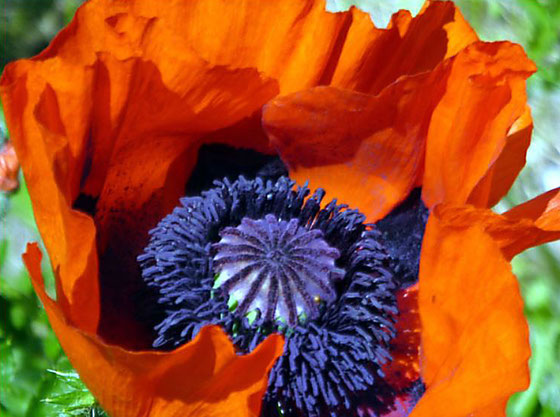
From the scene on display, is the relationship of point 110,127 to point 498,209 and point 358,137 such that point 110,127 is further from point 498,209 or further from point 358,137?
point 498,209

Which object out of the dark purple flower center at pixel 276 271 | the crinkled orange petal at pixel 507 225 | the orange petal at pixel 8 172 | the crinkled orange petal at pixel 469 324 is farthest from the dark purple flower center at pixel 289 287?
the orange petal at pixel 8 172

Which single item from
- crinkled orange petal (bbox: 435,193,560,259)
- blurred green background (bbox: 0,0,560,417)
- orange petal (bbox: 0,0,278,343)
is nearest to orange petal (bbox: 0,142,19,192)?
blurred green background (bbox: 0,0,560,417)

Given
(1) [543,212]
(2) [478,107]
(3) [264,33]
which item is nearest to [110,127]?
(3) [264,33]

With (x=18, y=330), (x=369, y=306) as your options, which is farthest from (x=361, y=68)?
(x=18, y=330)

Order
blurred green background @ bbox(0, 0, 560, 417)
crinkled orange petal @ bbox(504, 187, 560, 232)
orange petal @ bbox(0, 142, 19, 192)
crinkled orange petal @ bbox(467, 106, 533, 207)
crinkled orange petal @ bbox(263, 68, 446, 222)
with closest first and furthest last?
crinkled orange petal @ bbox(504, 187, 560, 232)
crinkled orange petal @ bbox(263, 68, 446, 222)
crinkled orange petal @ bbox(467, 106, 533, 207)
blurred green background @ bbox(0, 0, 560, 417)
orange petal @ bbox(0, 142, 19, 192)

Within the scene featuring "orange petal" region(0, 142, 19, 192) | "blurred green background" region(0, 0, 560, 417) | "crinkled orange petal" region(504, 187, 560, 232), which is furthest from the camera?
"orange petal" region(0, 142, 19, 192)

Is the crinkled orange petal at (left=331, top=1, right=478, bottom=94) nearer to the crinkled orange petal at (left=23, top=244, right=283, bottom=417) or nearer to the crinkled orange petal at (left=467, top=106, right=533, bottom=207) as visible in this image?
the crinkled orange petal at (left=467, top=106, right=533, bottom=207)

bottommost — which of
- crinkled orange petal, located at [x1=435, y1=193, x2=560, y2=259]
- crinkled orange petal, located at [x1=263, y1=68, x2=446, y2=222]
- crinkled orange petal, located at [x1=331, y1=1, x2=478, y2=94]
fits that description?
crinkled orange petal, located at [x1=435, y1=193, x2=560, y2=259]

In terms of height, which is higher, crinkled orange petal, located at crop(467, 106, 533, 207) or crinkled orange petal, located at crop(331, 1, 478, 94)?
crinkled orange petal, located at crop(331, 1, 478, 94)
